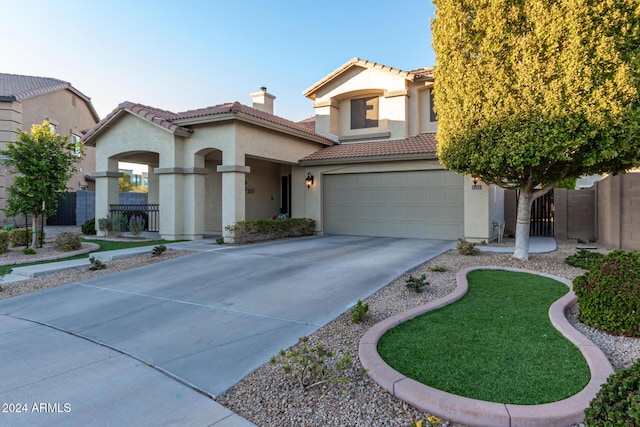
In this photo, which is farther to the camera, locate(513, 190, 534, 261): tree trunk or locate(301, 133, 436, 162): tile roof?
locate(301, 133, 436, 162): tile roof

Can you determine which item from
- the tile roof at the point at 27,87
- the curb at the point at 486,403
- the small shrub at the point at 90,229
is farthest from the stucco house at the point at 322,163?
the curb at the point at 486,403

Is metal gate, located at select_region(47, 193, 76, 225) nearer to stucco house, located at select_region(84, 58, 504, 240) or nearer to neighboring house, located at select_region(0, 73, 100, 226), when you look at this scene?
neighboring house, located at select_region(0, 73, 100, 226)

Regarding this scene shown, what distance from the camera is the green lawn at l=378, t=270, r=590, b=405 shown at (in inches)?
117

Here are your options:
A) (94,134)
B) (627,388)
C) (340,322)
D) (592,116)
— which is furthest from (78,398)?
(94,134)

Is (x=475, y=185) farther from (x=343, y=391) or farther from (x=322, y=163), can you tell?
(x=343, y=391)

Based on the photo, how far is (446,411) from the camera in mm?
2711

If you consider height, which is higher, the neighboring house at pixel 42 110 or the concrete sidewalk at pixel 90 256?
the neighboring house at pixel 42 110

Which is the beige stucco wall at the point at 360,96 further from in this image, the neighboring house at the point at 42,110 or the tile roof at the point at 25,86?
the tile roof at the point at 25,86

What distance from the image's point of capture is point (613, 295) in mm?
4230

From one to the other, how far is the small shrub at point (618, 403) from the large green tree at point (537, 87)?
541 cm

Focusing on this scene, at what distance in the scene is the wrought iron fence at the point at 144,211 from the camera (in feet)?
46.8

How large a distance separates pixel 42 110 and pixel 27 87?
135 cm

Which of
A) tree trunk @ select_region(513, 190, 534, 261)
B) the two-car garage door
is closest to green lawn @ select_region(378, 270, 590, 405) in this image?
tree trunk @ select_region(513, 190, 534, 261)

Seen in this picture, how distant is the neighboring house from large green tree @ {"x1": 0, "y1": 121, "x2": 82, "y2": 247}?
119 inches
